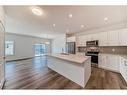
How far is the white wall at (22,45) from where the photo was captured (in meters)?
8.45

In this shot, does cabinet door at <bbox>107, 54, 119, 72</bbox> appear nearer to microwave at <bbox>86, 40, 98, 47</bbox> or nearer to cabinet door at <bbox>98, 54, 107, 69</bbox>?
cabinet door at <bbox>98, 54, 107, 69</bbox>

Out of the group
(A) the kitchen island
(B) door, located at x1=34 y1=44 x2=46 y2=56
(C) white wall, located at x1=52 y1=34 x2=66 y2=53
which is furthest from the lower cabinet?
(B) door, located at x1=34 y1=44 x2=46 y2=56

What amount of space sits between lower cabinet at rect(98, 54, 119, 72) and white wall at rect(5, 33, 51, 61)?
748 cm

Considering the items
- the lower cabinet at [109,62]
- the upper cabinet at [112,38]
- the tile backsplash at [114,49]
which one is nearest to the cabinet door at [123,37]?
the upper cabinet at [112,38]

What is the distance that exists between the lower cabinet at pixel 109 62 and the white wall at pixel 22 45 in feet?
24.6

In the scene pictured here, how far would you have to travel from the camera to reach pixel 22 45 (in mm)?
9406

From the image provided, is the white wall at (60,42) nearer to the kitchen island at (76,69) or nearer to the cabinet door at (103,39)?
the cabinet door at (103,39)

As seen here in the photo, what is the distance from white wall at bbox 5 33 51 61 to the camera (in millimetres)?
8448

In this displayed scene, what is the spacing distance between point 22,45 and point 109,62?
8.13 m

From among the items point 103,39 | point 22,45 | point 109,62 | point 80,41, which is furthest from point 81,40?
point 22,45

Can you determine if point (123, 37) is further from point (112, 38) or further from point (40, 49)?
point (40, 49)
